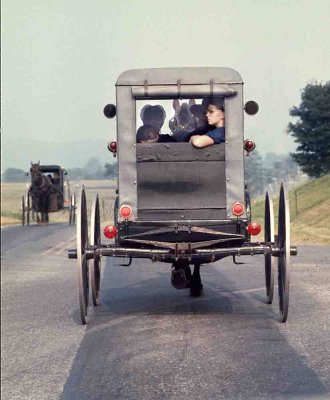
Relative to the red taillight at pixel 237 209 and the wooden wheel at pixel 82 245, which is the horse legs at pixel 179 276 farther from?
the red taillight at pixel 237 209

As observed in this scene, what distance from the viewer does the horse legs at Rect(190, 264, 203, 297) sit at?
9.35 m

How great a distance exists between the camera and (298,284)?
6211 mm

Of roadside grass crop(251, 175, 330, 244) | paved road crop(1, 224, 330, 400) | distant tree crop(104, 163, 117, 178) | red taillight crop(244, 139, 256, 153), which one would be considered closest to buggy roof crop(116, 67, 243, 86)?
red taillight crop(244, 139, 256, 153)

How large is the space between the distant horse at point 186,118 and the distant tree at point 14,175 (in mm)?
855

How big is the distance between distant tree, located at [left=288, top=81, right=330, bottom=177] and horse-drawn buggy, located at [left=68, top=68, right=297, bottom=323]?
1.35 metres

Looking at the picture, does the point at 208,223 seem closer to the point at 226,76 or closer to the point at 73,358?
the point at 226,76

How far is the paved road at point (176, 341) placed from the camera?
16.6 feet

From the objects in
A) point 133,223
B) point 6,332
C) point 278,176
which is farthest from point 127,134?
point 6,332

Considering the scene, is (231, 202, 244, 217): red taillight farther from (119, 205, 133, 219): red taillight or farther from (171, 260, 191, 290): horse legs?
(171, 260, 191, 290): horse legs

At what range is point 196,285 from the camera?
30.7ft

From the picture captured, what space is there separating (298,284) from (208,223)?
797 millimetres

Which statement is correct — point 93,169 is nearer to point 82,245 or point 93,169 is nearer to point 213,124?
point 213,124

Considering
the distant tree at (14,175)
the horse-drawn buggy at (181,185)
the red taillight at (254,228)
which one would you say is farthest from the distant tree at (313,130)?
the red taillight at (254,228)

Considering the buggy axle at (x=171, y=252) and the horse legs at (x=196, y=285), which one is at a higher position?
the buggy axle at (x=171, y=252)
